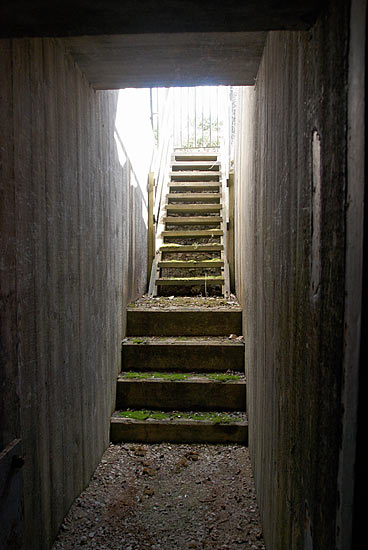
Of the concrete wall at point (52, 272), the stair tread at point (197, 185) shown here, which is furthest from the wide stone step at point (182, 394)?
the stair tread at point (197, 185)

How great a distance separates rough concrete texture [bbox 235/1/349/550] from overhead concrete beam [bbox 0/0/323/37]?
0.10 meters

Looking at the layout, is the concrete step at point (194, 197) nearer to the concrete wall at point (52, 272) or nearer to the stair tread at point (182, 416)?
the concrete wall at point (52, 272)

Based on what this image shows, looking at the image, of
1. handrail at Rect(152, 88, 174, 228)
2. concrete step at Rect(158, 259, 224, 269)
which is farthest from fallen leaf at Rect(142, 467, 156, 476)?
handrail at Rect(152, 88, 174, 228)

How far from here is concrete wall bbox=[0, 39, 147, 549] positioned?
4.95ft

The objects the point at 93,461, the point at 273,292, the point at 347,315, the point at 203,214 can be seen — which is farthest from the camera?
the point at 203,214

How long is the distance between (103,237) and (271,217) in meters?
1.51

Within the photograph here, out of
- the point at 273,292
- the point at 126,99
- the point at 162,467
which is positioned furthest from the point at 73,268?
the point at 126,99

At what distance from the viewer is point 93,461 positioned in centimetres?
274

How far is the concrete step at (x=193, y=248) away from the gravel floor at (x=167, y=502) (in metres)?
2.76

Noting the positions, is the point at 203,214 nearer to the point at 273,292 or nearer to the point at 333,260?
the point at 273,292

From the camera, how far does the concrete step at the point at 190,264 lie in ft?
16.9

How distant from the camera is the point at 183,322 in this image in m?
4.00

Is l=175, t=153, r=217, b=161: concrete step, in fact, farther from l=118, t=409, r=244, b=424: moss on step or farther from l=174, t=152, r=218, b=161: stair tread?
l=118, t=409, r=244, b=424: moss on step

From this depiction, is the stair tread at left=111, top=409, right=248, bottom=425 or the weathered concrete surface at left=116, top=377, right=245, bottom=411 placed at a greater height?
the weathered concrete surface at left=116, top=377, right=245, bottom=411
